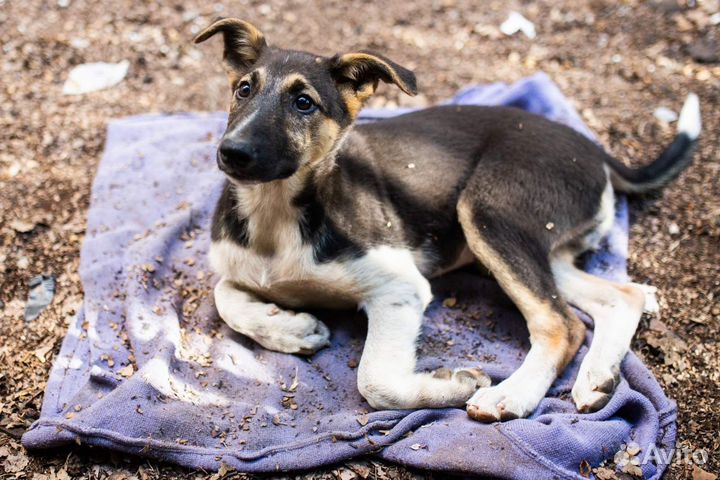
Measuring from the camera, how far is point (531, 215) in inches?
168

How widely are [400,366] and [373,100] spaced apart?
3.16m

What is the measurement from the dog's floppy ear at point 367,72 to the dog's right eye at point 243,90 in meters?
0.46

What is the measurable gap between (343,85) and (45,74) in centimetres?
356

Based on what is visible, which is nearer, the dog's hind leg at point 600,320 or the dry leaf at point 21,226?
the dog's hind leg at point 600,320

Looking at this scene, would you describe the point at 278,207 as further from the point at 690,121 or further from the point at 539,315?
the point at 690,121

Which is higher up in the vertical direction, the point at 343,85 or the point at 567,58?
the point at 343,85

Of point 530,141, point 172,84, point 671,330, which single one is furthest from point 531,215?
point 172,84

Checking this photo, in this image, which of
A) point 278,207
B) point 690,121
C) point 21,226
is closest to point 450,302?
point 278,207

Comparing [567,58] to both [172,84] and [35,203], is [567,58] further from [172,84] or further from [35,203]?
[35,203]

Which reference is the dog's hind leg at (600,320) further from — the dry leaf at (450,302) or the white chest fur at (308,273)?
the white chest fur at (308,273)

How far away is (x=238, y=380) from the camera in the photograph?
397cm

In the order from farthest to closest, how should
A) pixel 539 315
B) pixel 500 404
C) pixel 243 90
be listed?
pixel 539 315 → pixel 243 90 → pixel 500 404

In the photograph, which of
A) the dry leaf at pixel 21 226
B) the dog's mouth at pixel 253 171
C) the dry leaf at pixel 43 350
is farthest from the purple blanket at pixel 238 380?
the dog's mouth at pixel 253 171

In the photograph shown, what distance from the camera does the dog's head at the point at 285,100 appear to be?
3.42 metres
